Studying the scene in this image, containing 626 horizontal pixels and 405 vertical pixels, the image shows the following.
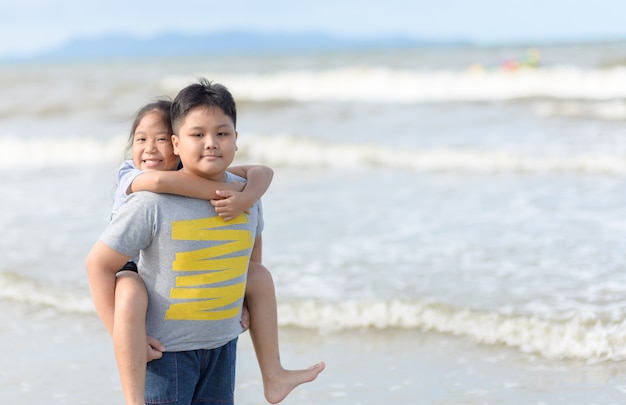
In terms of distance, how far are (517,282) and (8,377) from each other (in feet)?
10.4

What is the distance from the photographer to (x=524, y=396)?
3916mm

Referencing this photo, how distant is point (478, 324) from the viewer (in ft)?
15.6

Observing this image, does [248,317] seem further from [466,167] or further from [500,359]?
[466,167]

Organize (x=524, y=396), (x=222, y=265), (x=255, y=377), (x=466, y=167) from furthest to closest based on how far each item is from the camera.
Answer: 1. (x=466, y=167)
2. (x=255, y=377)
3. (x=524, y=396)
4. (x=222, y=265)

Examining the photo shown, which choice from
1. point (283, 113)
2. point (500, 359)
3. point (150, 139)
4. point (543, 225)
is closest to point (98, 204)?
point (543, 225)

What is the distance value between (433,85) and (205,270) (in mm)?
21746

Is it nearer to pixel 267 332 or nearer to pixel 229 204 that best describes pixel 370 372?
pixel 267 332

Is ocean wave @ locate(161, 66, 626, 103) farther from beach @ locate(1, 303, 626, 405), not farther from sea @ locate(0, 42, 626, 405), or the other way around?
beach @ locate(1, 303, 626, 405)

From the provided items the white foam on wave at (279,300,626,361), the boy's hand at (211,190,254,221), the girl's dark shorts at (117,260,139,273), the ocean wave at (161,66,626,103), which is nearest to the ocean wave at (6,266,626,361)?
the white foam on wave at (279,300,626,361)

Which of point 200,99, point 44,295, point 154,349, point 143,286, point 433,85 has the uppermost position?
point 433,85

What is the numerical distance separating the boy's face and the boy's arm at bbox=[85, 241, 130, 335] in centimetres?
37

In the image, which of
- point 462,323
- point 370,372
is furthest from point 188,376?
point 462,323

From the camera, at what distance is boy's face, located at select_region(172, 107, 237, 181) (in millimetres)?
2641

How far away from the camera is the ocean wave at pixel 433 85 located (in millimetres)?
20609
